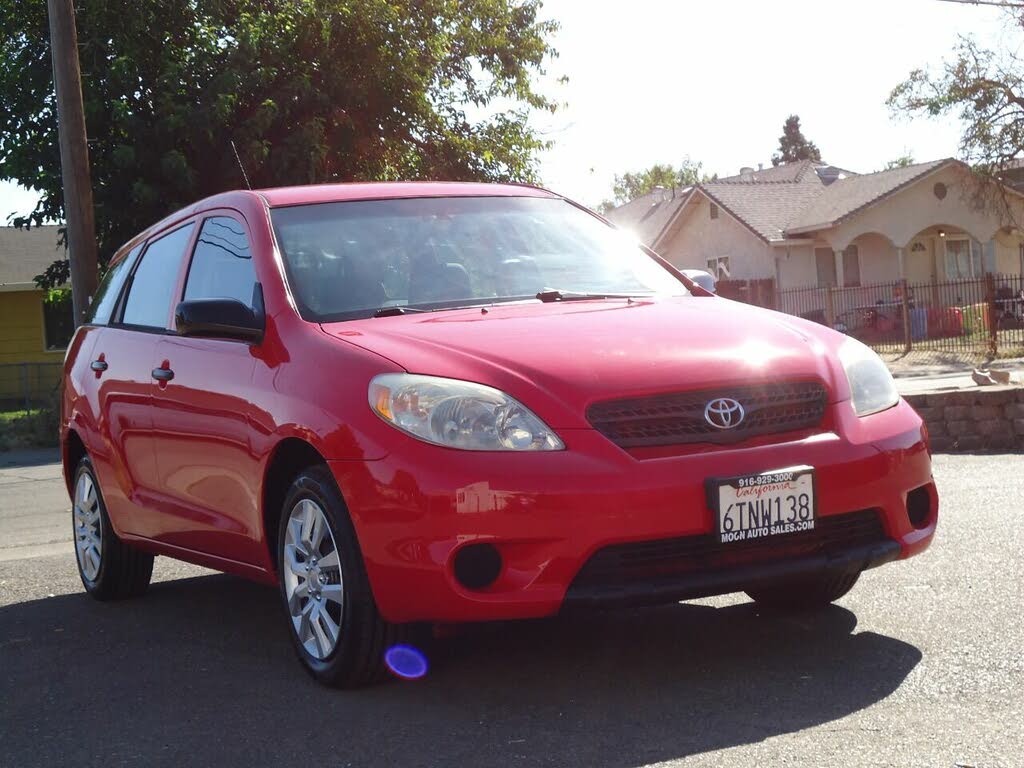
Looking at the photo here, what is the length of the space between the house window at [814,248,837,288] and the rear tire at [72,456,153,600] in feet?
131

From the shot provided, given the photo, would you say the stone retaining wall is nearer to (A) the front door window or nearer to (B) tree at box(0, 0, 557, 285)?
(B) tree at box(0, 0, 557, 285)

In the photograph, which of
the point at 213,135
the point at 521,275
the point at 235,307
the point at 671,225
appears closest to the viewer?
the point at 235,307

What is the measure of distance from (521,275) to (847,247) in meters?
40.8

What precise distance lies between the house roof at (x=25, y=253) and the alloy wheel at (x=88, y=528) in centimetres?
2675

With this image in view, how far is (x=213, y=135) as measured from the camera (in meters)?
22.2

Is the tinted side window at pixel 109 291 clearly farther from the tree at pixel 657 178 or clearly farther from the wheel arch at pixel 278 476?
the tree at pixel 657 178

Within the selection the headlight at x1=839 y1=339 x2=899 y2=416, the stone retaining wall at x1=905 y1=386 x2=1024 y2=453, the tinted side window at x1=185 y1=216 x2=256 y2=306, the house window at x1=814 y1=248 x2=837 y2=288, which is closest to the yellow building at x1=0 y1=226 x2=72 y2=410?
the house window at x1=814 y1=248 x2=837 y2=288

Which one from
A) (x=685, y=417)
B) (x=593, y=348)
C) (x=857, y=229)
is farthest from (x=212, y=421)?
(x=857, y=229)

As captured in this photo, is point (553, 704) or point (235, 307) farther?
point (235, 307)

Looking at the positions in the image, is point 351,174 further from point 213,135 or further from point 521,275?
point 521,275

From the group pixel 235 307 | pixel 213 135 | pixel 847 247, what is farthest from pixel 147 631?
pixel 847 247

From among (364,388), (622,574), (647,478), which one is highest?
(364,388)

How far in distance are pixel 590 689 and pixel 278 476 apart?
1.32 meters

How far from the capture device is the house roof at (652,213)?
52.8 metres
